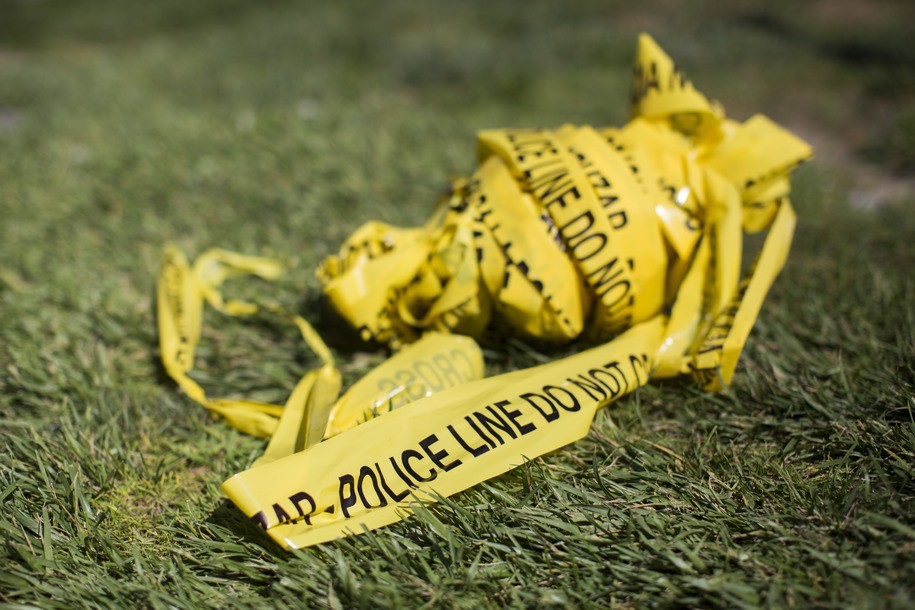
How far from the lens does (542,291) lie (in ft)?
6.05

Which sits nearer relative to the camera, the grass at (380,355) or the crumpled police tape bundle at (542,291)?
the grass at (380,355)

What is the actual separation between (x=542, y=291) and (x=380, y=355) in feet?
2.06

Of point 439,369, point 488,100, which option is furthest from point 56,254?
point 488,100

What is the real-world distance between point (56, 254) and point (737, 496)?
9.10 feet

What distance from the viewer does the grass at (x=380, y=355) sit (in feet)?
A: 4.62

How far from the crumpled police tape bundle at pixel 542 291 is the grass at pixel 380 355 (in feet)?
0.36

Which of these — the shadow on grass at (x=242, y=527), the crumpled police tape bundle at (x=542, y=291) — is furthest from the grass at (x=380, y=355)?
the crumpled police tape bundle at (x=542, y=291)

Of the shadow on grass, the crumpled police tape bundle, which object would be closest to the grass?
the shadow on grass

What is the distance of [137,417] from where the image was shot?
6.41ft

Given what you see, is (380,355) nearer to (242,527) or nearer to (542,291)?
(542,291)

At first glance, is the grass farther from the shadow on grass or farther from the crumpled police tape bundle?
the crumpled police tape bundle

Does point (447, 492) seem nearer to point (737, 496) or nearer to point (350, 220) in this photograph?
point (737, 496)

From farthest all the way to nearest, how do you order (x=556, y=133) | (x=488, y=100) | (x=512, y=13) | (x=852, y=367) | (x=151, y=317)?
(x=512, y=13)
(x=488, y=100)
(x=151, y=317)
(x=556, y=133)
(x=852, y=367)

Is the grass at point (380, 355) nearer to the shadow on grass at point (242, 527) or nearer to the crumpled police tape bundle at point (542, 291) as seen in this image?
the shadow on grass at point (242, 527)
